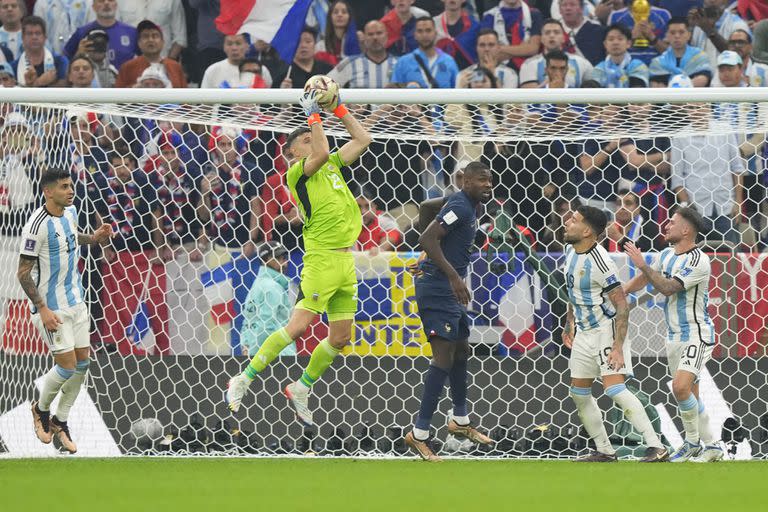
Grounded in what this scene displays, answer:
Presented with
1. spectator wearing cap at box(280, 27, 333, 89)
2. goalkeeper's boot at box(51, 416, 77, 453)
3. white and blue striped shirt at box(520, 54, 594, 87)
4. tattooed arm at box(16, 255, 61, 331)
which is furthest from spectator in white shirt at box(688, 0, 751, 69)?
goalkeeper's boot at box(51, 416, 77, 453)

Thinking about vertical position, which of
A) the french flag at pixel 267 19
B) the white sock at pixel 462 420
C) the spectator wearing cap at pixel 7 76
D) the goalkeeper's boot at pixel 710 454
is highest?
the french flag at pixel 267 19

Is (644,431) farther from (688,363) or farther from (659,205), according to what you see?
(659,205)

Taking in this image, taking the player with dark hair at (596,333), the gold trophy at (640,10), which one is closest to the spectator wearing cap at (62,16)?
the gold trophy at (640,10)

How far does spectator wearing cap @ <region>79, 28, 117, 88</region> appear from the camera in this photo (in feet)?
47.0

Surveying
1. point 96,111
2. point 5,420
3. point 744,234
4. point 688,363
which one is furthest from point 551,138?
point 5,420

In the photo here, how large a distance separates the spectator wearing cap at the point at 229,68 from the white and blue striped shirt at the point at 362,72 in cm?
77

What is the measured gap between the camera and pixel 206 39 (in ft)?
47.9

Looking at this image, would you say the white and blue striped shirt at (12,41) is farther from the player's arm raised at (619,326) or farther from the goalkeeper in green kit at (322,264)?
the player's arm raised at (619,326)

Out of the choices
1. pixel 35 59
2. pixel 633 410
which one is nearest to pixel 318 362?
pixel 633 410

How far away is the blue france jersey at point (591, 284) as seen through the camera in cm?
867

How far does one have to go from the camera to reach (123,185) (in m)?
11.0

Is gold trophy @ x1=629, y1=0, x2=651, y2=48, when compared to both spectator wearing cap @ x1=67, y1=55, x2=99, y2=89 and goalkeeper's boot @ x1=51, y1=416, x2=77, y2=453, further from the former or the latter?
goalkeeper's boot @ x1=51, y1=416, x2=77, y2=453

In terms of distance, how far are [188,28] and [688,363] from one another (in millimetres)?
8289

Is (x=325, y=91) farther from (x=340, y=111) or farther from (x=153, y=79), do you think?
(x=153, y=79)
